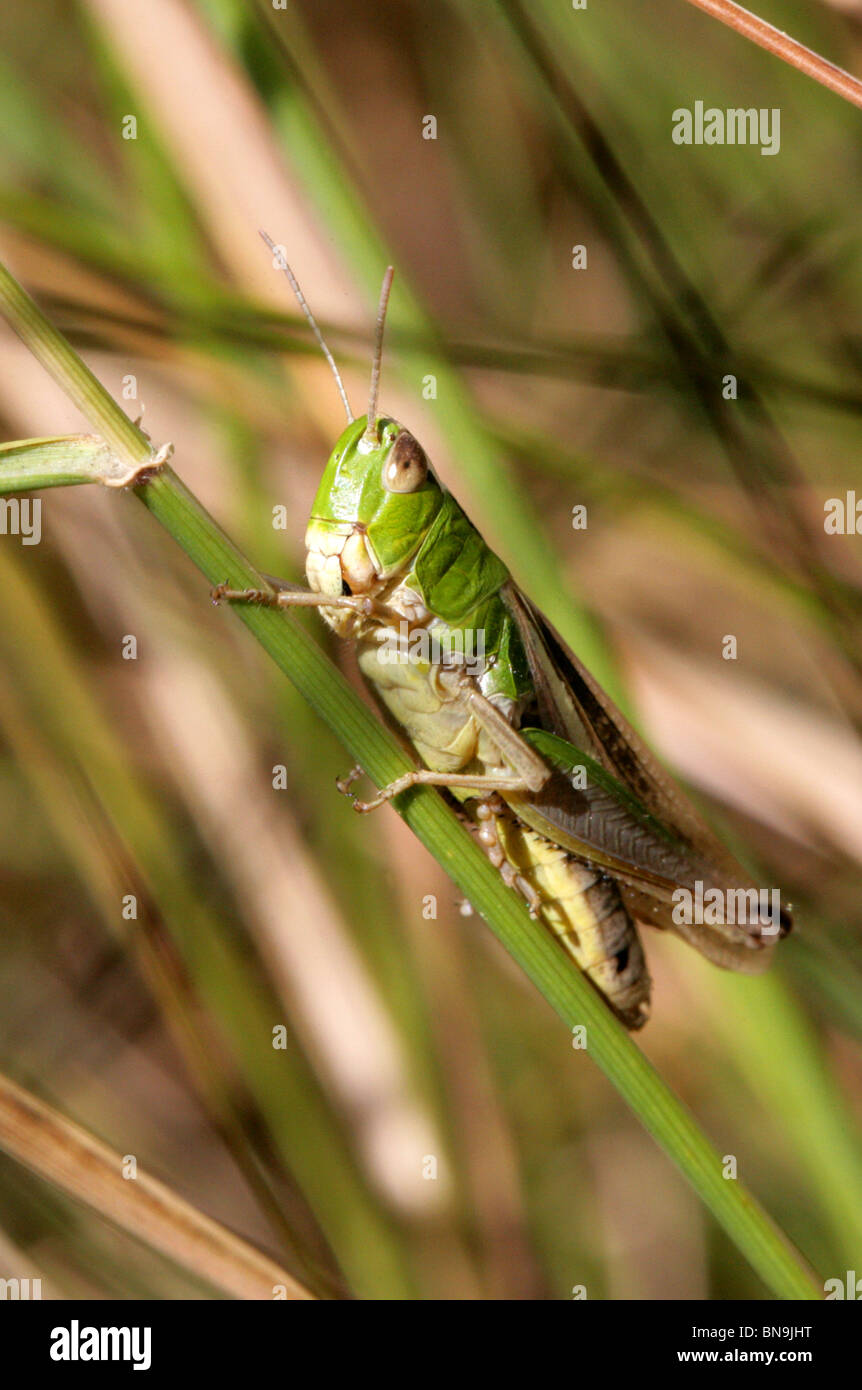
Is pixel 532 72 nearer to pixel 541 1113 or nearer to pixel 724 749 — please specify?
pixel 724 749

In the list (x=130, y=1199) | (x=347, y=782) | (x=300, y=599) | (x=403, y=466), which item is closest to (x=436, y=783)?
(x=347, y=782)

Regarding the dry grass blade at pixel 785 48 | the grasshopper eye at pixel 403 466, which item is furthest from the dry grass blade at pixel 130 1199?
the dry grass blade at pixel 785 48

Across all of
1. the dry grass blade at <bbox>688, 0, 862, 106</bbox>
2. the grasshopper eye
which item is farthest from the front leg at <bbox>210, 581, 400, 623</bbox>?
the dry grass blade at <bbox>688, 0, 862, 106</bbox>

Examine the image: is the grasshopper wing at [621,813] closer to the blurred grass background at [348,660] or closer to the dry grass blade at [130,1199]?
the blurred grass background at [348,660]

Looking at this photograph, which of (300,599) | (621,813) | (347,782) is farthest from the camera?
(621,813)

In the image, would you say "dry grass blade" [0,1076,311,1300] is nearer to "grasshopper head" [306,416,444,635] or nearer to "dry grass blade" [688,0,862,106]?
"grasshopper head" [306,416,444,635]

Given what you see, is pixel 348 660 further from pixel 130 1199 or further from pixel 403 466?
pixel 130 1199

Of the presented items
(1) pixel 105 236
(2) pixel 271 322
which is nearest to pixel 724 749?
(2) pixel 271 322
